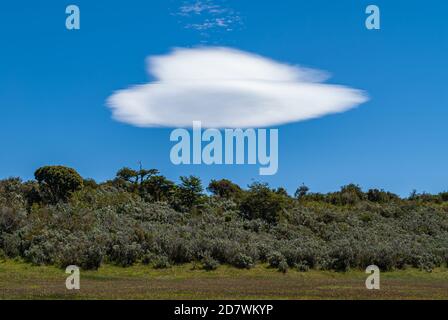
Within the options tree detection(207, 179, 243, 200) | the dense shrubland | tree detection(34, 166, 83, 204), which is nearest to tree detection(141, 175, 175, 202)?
the dense shrubland

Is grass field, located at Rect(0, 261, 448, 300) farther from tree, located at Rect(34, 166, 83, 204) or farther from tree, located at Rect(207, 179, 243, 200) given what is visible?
tree, located at Rect(207, 179, 243, 200)

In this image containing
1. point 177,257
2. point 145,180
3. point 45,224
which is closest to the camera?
point 177,257

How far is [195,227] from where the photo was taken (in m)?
55.8

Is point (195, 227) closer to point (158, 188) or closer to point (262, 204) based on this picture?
point (262, 204)

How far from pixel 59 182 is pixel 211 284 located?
126 ft

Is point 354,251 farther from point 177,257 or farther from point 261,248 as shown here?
point 177,257

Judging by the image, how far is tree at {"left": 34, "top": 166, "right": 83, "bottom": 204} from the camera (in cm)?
6906

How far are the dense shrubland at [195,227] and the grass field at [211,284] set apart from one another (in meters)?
1.46

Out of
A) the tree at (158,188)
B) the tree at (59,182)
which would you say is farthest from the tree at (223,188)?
the tree at (59,182)

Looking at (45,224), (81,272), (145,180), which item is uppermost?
(145,180)

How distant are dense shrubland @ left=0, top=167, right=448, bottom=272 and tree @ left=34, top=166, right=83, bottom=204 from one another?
114 mm

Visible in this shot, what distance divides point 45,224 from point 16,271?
30.3 feet

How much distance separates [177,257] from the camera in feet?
158
